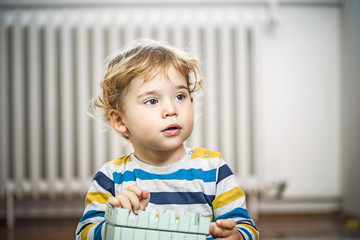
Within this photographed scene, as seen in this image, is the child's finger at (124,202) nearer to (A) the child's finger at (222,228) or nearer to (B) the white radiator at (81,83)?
(A) the child's finger at (222,228)

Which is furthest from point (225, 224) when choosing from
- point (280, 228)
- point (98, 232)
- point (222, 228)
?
point (280, 228)

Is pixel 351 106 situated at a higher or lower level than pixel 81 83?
lower

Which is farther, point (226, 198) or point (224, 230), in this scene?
point (226, 198)

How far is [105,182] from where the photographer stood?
0.73 m

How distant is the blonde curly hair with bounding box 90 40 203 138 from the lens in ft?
2.41

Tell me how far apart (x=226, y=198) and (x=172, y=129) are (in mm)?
169

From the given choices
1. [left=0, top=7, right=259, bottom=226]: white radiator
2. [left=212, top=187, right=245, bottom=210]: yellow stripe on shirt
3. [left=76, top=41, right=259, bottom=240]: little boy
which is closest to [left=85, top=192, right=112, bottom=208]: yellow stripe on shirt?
[left=76, top=41, right=259, bottom=240]: little boy

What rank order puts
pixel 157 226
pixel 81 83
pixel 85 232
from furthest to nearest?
pixel 81 83
pixel 85 232
pixel 157 226

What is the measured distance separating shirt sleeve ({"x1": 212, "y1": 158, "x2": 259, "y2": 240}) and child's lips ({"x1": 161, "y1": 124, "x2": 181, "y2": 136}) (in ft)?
0.39

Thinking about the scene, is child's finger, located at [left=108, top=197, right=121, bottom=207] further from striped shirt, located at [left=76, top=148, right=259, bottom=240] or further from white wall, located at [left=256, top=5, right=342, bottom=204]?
white wall, located at [left=256, top=5, right=342, bottom=204]

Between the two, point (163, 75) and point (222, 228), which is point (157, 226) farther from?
point (163, 75)

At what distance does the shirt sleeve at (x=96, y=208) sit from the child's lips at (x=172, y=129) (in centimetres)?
15

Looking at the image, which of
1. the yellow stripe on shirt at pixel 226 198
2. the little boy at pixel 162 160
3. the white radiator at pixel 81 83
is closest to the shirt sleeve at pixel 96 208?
the little boy at pixel 162 160

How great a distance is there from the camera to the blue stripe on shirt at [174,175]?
2.40ft
